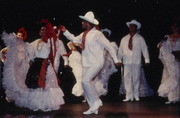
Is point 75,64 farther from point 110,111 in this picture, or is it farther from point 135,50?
point 110,111

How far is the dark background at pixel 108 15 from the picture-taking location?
37.7ft

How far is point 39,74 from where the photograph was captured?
7645 mm

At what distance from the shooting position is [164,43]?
28.8 feet

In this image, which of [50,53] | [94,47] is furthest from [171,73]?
[50,53]

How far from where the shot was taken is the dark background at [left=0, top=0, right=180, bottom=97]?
37.7ft

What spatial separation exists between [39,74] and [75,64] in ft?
6.75

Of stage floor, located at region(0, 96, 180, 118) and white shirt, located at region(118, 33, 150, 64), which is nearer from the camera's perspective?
stage floor, located at region(0, 96, 180, 118)

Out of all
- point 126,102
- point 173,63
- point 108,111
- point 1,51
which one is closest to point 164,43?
point 173,63

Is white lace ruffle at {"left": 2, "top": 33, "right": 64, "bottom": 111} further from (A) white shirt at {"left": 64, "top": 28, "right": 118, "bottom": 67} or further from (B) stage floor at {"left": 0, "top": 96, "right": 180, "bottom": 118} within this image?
(A) white shirt at {"left": 64, "top": 28, "right": 118, "bottom": 67}

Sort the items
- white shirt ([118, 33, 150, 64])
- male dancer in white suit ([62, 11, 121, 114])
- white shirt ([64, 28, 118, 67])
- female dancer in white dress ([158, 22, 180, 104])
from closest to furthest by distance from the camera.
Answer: male dancer in white suit ([62, 11, 121, 114])
white shirt ([64, 28, 118, 67])
female dancer in white dress ([158, 22, 180, 104])
white shirt ([118, 33, 150, 64])

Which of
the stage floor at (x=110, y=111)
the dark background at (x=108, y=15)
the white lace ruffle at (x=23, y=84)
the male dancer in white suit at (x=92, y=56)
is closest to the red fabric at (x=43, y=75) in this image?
the white lace ruffle at (x=23, y=84)

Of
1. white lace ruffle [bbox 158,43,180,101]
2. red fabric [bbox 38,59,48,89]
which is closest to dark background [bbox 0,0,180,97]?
white lace ruffle [bbox 158,43,180,101]

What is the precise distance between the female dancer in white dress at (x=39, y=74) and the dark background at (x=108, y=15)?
3.33m

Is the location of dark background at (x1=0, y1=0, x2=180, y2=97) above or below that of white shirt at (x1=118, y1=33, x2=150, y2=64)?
above
